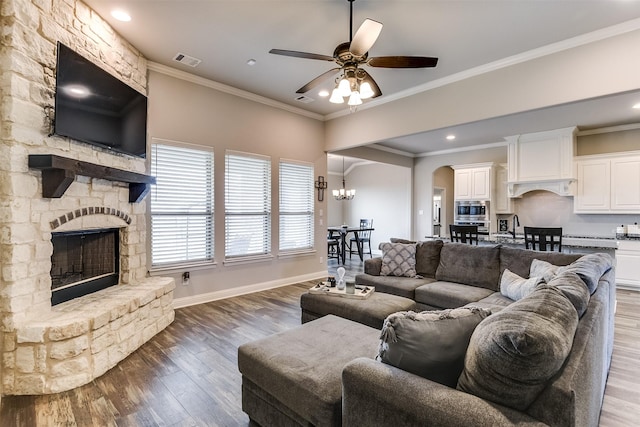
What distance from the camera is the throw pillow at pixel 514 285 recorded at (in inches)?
107

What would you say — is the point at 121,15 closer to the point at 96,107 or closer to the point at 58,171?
the point at 96,107

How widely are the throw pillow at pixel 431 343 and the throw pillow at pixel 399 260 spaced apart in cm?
271

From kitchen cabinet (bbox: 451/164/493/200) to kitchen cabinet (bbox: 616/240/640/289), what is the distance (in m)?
2.64

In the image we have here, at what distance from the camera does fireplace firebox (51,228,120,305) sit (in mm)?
2809

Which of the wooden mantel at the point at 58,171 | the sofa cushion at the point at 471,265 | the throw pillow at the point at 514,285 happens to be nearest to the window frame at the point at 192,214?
the wooden mantel at the point at 58,171

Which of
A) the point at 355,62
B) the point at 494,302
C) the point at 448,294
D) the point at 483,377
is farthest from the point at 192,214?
the point at 483,377

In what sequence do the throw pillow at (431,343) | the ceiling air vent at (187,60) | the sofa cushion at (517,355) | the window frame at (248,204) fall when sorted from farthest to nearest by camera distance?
1. the window frame at (248,204)
2. the ceiling air vent at (187,60)
3. the throw pillow at (431,343)
4. the sofa cushion at (517,355)

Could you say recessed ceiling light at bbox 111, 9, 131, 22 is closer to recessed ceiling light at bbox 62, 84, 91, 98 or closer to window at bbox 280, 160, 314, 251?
recessed ceiling light at bbox 62, 84, 91, 98

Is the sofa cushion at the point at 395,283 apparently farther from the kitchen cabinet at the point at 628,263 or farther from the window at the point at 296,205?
the kitchen cabinet at the point at 628,263

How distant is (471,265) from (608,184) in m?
4.15

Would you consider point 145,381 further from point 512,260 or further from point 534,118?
point 534,118

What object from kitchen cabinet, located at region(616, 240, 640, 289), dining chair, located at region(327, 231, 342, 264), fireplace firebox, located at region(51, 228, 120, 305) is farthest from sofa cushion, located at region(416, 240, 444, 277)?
dining chair, located at region(327, 231, 342, 264)

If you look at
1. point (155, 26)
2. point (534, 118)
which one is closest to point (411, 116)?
point (534, 118)

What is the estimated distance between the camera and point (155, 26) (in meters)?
3.20
